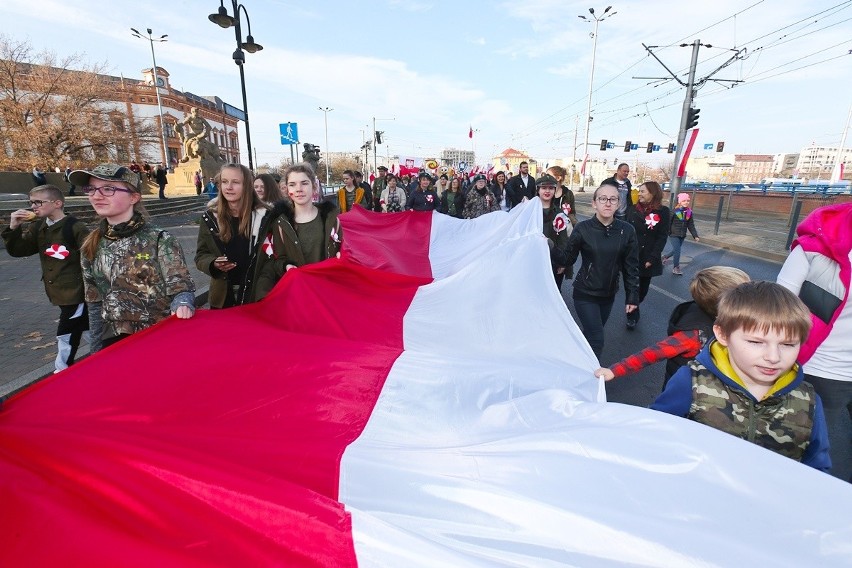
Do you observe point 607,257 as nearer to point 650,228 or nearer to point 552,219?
point 552,219

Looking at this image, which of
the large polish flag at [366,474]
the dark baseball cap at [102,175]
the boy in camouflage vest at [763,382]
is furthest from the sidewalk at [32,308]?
the boy in camouflage vest at [763,382]

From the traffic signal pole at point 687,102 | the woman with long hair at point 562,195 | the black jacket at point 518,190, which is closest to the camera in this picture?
the woman with long hair at point 562,195

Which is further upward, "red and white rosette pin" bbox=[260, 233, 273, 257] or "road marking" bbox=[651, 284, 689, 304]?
"red and white rosette pin" bbox=[260, 233, 273, 257]

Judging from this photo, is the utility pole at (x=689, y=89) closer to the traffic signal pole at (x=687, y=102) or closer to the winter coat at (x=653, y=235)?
the traffic signal pole at (x=687, y=102)

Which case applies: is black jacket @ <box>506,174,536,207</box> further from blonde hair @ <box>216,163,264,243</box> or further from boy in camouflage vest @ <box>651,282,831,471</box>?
boy in camouflage vest @ <box>651,282,831,471</box>

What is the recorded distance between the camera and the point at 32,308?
6.24 m

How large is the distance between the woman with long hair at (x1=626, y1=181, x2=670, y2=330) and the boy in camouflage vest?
4795 mm

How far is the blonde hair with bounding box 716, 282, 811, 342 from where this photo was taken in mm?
1594

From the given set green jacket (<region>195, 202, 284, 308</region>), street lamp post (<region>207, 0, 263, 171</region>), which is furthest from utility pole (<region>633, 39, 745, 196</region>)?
green jacket (<region>195, 202, 284, 308</region>)

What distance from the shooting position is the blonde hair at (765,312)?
Result: 1594 mm

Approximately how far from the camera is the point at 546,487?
58.2 inches

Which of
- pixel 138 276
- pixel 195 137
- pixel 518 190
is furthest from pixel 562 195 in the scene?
pixel 195 137

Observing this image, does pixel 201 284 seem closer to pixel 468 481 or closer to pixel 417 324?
pixel 417 324

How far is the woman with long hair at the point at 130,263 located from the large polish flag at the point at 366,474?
38 cm
